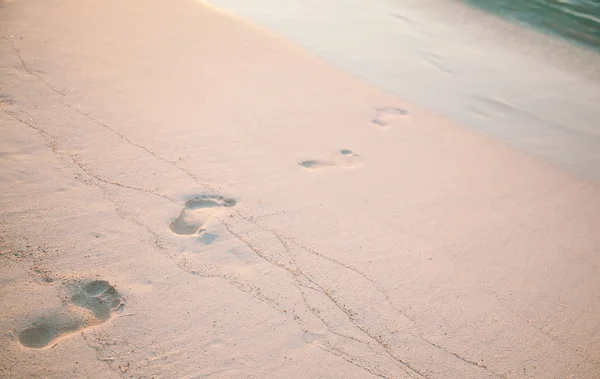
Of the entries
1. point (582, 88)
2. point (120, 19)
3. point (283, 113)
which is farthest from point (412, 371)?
point (582, 88)

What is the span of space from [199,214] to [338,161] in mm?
1064

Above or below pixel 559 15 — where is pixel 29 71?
below

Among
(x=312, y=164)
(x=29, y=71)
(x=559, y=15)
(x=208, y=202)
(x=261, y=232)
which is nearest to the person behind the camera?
(x=261, y=232)

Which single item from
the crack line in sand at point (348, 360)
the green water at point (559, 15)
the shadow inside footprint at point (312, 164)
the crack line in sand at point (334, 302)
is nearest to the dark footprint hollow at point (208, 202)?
the crack line in sand at point (334, 302)

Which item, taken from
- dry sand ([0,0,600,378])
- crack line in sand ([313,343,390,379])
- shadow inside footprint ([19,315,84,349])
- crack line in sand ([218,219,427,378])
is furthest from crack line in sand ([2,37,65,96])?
crack line in sand ([313,343,390,379])

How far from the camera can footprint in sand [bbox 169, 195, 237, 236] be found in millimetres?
2441

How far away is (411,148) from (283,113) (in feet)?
3.28

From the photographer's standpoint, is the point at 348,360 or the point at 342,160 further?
the point at 342,160

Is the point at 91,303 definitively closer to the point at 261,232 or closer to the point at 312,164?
the point at 261,232

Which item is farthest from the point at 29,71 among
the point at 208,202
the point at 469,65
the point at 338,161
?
the point at 469,65

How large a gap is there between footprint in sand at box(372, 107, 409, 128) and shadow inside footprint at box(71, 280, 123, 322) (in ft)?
7.60

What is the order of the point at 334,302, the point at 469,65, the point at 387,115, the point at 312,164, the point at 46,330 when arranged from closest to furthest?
the point at 46,330
the point at 334,302
the point at 312,164
the point at 387,115
the point at 469,65

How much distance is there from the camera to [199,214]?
255 centimetres

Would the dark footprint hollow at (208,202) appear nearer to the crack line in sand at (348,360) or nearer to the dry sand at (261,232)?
the dry sand at (261,232)
